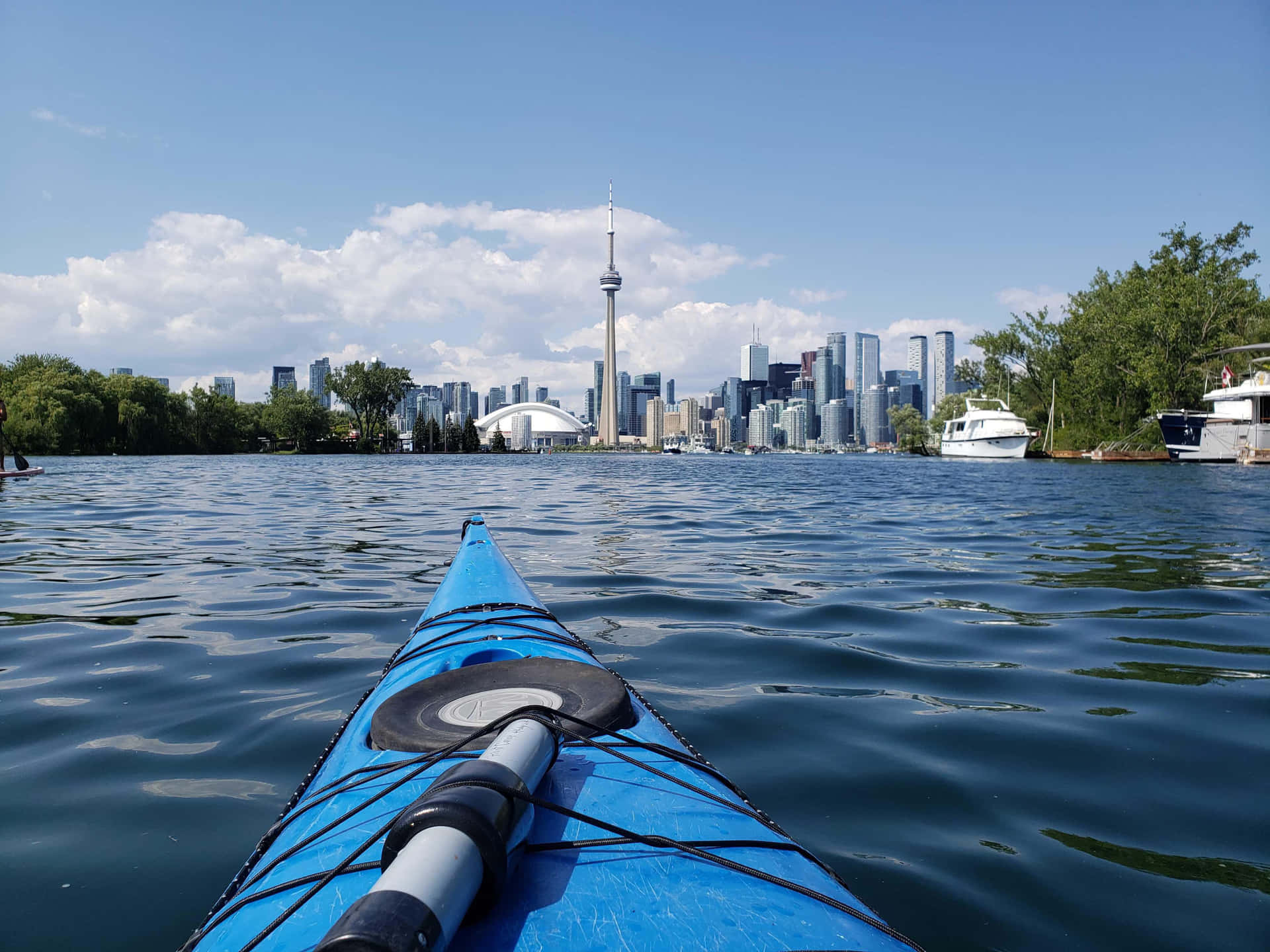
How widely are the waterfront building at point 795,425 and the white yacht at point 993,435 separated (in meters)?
137

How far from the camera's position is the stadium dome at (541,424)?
130m

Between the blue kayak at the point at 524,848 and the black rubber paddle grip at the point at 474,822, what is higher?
the black rubber paddle grip at the point at 474,822

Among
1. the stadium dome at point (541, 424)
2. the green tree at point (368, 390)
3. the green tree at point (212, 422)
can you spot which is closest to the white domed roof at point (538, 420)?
the stadium dome at point (541, 424)

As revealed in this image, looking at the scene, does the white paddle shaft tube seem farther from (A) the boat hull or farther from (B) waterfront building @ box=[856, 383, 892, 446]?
(B) waterfront building @ box=[856, 383, 892, 446]

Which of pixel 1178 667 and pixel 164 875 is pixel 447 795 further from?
pixel 1178 667

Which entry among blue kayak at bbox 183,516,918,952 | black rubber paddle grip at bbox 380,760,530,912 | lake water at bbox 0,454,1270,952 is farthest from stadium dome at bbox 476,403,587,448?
black rubber paddle grip at bbox 380,760,530,912

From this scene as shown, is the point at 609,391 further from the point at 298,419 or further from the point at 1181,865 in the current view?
the point at 1181,865

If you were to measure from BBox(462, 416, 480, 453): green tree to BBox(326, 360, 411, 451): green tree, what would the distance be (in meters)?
9.74

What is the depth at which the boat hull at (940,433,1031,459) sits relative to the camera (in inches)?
1702

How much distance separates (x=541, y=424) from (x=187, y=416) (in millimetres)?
80448

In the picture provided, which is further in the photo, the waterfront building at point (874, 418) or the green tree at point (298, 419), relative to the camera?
the waterfront building at point (874, 418)

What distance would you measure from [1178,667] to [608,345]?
123433 millimetres

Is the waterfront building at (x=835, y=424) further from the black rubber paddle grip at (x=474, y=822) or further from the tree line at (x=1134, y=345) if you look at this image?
the black rubber paddle grip at (x=474, y=822)

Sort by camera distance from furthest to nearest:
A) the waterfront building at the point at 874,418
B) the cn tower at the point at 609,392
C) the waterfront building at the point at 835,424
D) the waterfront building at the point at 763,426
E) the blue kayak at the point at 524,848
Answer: the waterfront building at the point at 763,426 < the waterfront building at the point at 835,424 < the waterfront building at the point at 874,418 < the cn tower at the point at 609,392 < the blue kayak at the point at 524,848
